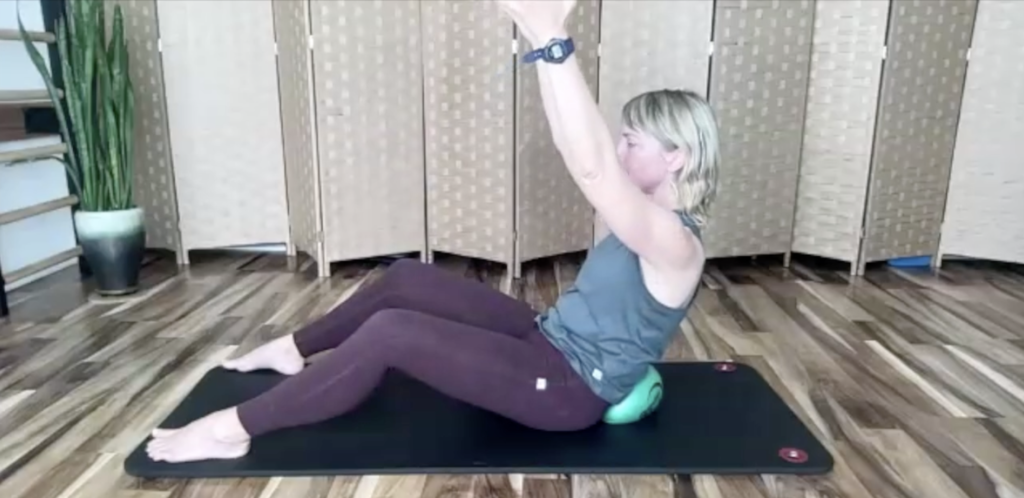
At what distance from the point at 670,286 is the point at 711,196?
21 cm

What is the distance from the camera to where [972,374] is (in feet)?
8.20

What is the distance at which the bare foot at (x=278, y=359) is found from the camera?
2254 millimetres

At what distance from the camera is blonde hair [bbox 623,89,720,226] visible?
164cm

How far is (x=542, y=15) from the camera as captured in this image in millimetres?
1414

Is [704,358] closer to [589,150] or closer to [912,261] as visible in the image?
[589,150]

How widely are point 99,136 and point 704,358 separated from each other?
7.83ft

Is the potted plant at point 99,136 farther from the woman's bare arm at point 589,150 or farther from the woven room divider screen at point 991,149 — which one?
the woven room divider screen at point 991,149

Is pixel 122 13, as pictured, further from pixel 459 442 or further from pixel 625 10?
pixel 459 442

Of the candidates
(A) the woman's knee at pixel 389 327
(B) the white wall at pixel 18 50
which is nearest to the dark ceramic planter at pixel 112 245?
(B) the white wall at pixel 18 50


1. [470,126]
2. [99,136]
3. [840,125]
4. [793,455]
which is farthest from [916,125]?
[99,136]

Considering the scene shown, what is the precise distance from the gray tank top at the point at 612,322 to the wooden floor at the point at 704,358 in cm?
24

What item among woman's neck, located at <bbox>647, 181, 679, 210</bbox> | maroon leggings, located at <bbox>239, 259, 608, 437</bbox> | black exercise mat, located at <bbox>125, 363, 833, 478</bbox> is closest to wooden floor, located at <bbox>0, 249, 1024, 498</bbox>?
black exercise mat, located at <bbox>125, 363, 833, 478</bbox>

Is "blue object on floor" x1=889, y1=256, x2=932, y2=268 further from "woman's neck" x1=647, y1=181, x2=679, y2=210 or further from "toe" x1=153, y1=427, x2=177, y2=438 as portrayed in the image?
"toe" x1=153, y1=427, x2=177, y2=438

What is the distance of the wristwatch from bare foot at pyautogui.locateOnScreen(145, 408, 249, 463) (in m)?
1.03
